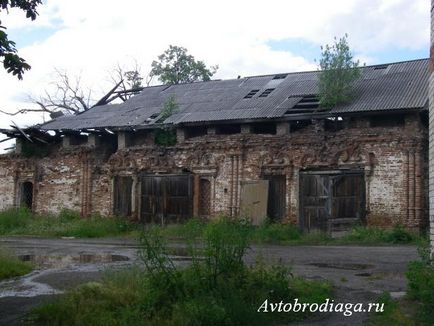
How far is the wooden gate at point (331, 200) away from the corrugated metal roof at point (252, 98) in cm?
235

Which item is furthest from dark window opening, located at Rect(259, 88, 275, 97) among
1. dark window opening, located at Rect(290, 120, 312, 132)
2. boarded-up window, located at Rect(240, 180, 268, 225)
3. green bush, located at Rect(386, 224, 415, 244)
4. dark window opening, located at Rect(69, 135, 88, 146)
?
green bush, located at Rect(386, 224, 415, 244)

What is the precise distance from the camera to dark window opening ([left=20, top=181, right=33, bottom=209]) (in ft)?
90.0

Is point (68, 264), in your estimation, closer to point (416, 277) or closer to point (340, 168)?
point (416, 277)

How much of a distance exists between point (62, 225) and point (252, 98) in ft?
32.0

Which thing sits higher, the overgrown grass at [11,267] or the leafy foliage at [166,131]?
the leafy foliage at [166,131]

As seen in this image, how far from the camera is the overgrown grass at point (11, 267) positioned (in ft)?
34.5

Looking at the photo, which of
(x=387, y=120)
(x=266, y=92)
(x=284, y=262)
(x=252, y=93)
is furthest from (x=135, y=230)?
(x=284, y=262)

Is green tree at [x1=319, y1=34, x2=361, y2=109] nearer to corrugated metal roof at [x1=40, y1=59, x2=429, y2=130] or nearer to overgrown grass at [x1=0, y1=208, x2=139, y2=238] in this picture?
corrugated metal roof at [x1=40, y1=59, x2=429, y2=130]

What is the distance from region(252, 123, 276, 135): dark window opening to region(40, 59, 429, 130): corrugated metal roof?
0.61 metres

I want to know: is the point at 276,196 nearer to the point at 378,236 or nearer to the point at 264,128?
the point at 264,128

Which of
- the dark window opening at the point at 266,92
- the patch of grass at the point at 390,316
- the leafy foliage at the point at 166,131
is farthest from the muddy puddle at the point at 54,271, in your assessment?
the dark window opening at the point at 266,92

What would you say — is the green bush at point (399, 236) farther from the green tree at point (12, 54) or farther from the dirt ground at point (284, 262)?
the green tree at point (12, 54)

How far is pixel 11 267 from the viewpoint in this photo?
35.6 feet

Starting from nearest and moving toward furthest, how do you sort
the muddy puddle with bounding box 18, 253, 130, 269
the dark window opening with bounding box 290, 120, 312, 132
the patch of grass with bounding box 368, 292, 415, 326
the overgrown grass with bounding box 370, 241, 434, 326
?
the patch of grass with bounding box 368, 292, 415, 326
the overgrown grass with bounding box 370, 241, 434, 326
the muddy puddle with bounding box 18, 253, 130, 269
the dark window opening with bounding box 290, 120, 312, 132
